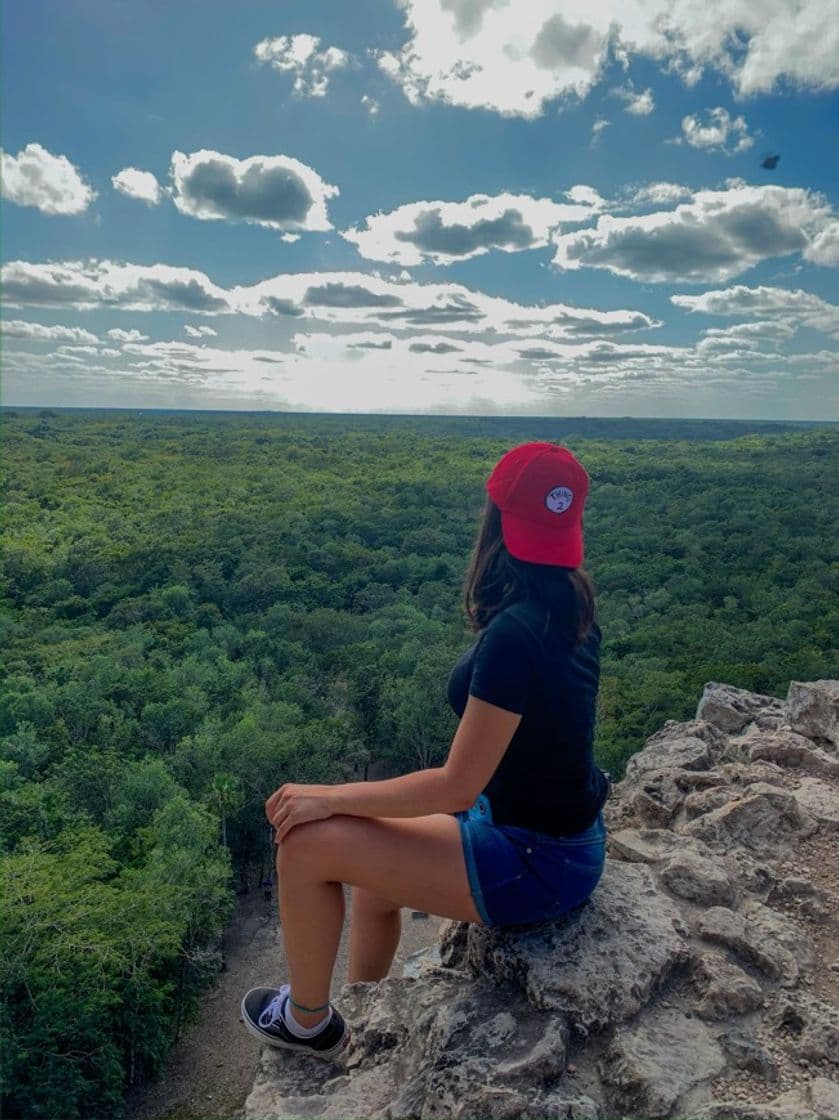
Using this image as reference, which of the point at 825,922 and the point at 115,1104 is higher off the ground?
the point at 825,922

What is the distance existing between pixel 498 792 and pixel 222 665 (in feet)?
101

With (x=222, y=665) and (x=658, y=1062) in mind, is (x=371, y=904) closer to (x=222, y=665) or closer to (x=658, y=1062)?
(x=658, y=1062)

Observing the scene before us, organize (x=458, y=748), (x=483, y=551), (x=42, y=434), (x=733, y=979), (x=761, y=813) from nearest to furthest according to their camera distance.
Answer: (x=458, y=748)
(x=483, y=551)
(x=733, y=979)
(x=761, y=813)
(x=42, y=434)

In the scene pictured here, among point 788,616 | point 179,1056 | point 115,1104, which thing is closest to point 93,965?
point 115,1104

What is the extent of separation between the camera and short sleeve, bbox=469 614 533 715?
Result: 9.62 ft

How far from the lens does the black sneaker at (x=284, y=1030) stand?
3.58 meters

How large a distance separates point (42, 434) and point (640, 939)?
153509mm

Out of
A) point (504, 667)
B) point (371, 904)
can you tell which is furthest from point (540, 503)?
point (371, 904)

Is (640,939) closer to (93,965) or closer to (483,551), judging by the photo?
(483,551)

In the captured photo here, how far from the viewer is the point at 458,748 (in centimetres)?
302

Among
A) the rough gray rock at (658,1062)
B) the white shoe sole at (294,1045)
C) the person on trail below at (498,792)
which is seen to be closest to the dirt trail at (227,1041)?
the white shoe sole at (294,1045)

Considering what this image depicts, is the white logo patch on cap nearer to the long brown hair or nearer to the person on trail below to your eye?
the person on trail below

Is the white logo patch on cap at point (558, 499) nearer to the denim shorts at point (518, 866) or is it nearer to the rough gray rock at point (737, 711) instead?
the denim shorts at point (518, 866)

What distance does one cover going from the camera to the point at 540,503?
3195 millimetres
